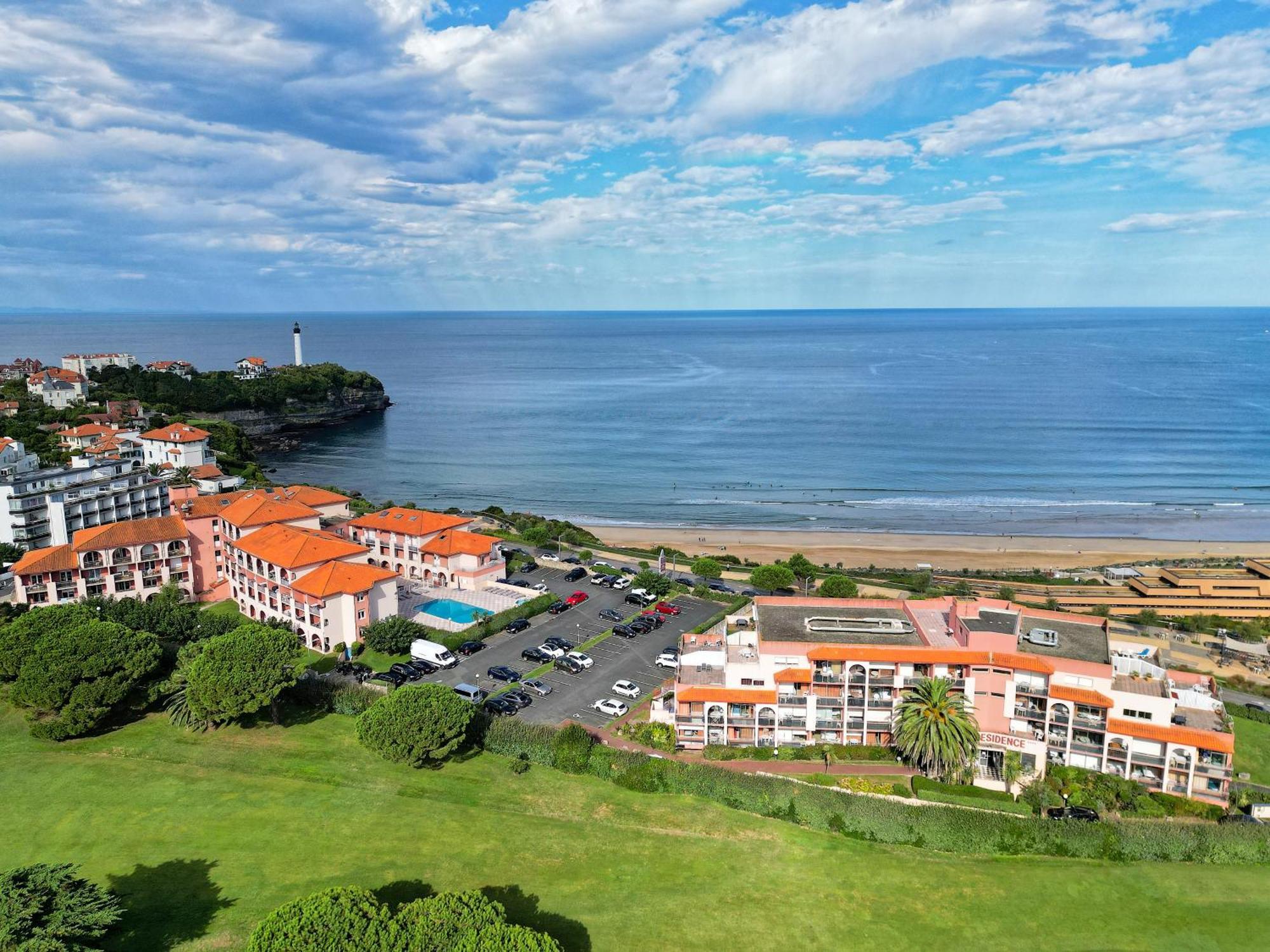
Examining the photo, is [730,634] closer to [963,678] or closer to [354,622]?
[963,678]

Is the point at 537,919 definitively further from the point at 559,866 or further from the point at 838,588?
the point at 838,588

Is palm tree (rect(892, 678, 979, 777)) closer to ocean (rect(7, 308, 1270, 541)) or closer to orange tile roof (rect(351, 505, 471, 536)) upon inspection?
orange tile roof (rect(351, 505, 471, 536))

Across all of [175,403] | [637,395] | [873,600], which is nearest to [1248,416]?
[637,395]

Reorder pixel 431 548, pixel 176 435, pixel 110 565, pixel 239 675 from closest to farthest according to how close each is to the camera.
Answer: pixel 239 675
pixel 110 565
pixel 431 548
pixel 176 435

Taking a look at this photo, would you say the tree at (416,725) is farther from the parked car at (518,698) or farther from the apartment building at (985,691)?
the apartment building at (985,691)

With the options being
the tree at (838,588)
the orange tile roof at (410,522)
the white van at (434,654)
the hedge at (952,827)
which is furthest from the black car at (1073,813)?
the orange tile roof at (410,522)

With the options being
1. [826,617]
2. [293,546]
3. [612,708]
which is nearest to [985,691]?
[826,617]
